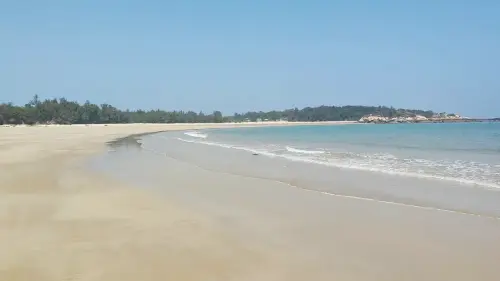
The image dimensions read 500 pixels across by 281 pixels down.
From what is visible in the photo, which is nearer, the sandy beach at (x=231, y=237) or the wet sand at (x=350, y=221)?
the sandy beach at (x=231, y=237)

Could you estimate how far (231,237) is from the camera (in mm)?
6539

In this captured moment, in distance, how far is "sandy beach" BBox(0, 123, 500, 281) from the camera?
495 cm

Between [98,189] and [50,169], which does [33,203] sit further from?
[50,169]

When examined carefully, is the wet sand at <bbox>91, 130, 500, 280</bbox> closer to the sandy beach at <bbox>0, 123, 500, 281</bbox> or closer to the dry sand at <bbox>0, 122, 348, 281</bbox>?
the sandy beach at <bbox>0, 123, 500, 281</bbox>

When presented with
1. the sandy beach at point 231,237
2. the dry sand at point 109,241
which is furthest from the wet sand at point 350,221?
the dry sand at point 109,241

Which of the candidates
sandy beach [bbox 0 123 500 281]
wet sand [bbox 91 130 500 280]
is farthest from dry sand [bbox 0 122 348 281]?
wet sand [bbox 91 130 500 280]

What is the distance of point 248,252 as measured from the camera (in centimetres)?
572

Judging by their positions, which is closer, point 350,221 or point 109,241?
point 109,241

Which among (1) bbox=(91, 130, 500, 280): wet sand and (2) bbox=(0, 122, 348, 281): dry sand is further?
(1) bbox=(91, 130, 500, 280): wet sand

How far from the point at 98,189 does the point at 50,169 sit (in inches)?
227

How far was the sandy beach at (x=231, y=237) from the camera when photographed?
4.95 meters

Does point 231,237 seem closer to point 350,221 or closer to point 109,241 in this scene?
point 109,241

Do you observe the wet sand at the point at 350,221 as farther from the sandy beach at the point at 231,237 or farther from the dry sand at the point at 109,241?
the dry sand at the point at 109,241

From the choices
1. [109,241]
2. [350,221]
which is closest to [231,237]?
[109,241]
